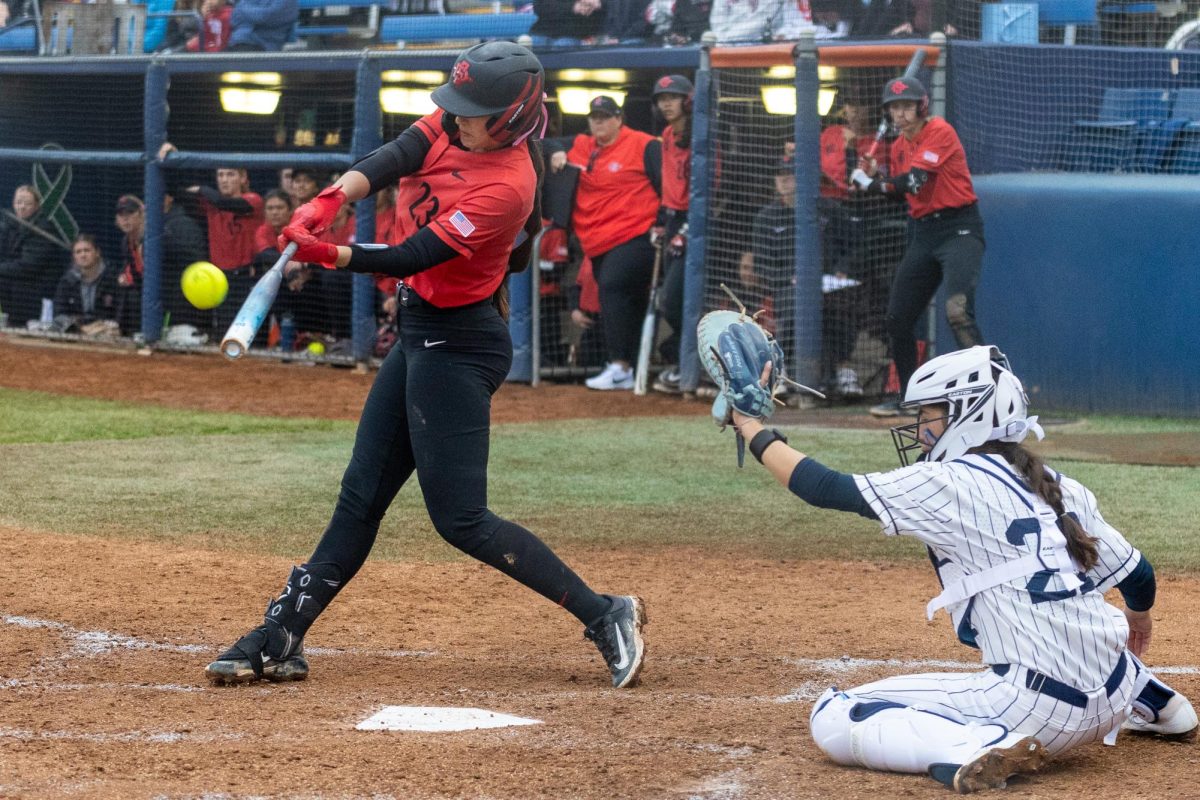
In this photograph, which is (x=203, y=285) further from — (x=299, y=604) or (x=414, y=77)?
(x=414, y=77)

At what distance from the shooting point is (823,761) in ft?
12.6

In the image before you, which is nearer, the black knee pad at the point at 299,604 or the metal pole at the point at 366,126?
the black knee pad at the point at 299,604

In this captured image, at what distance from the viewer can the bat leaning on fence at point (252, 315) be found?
4012 mm

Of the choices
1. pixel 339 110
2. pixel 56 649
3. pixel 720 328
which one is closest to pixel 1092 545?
pixel 720 328

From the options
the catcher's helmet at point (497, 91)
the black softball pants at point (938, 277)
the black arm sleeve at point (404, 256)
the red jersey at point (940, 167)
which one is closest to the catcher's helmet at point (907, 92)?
the red jersey at point (940, 167)

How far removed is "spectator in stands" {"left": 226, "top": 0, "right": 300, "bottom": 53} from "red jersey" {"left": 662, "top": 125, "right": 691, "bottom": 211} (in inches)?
174

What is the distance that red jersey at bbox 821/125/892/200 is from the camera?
1091 cm

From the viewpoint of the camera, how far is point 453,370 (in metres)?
4.46

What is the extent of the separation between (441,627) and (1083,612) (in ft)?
7.80

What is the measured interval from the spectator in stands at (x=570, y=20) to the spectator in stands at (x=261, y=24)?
3.05 m

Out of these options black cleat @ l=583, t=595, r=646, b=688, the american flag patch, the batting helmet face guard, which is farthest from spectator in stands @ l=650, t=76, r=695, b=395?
the batting helmet face guard

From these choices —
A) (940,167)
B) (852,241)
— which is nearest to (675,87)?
(852,241)

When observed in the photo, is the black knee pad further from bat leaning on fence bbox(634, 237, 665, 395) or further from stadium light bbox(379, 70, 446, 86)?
stadium light bbox(379, 70, 446, 86)

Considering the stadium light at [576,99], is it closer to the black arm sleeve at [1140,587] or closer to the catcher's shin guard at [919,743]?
the black arm sleeve at [1140,587]
